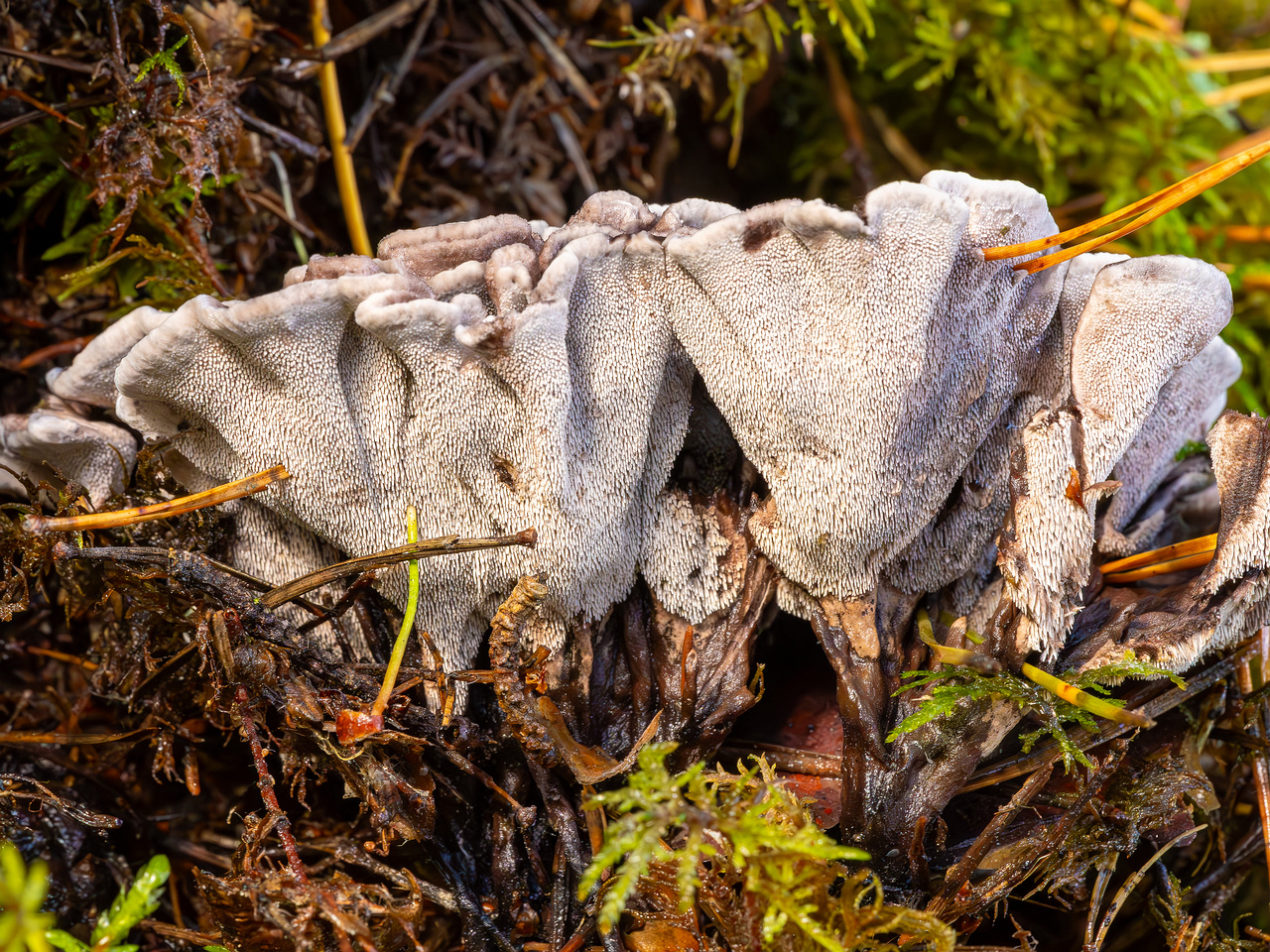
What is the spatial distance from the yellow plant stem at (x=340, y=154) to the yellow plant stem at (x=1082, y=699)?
209 centimetres

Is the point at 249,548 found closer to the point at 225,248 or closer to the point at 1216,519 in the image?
the point at 225,248

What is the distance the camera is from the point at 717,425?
1.97m

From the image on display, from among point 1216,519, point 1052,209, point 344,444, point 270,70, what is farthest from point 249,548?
point 1052,209

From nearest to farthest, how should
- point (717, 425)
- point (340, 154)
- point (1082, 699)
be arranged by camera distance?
point (1082, 699) < point (717, 425) < point (340, 154)

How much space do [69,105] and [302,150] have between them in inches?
21.7

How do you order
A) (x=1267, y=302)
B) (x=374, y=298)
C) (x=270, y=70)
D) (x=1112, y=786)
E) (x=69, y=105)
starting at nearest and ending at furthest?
1. (x=374, y=298)
2. (x=1112, y=786)
3. (x=69, y=105)
4. (x=270, y=70)
5. (x=1267, y=302)

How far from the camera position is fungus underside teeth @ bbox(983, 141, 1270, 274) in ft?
5.12

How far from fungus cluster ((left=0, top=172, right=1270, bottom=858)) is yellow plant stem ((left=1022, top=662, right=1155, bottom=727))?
0.17 feet

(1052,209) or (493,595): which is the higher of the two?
(1052,209)

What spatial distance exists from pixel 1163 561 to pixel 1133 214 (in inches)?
30.9

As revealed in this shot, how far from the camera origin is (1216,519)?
A: 87.2 inches

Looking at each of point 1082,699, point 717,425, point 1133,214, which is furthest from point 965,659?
point 1133,214

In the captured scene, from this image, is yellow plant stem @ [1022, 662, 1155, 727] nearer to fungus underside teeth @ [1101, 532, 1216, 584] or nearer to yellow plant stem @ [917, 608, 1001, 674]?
yellow plant stem @ [917, 608, 1001, 674]

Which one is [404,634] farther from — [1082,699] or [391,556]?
[1082,699]
